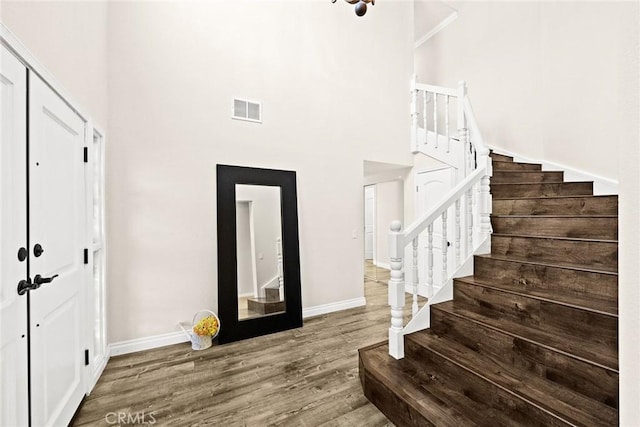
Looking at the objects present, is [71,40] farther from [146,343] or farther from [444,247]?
[444,247]

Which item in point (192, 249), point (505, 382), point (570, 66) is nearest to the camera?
point (505, 382)

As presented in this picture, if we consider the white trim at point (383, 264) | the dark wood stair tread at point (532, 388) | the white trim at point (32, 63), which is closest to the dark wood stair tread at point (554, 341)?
the dark wood stair tread at point (532, 388)

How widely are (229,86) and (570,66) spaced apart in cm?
402

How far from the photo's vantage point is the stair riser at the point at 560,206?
2494mm

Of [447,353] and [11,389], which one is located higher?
[11,389]

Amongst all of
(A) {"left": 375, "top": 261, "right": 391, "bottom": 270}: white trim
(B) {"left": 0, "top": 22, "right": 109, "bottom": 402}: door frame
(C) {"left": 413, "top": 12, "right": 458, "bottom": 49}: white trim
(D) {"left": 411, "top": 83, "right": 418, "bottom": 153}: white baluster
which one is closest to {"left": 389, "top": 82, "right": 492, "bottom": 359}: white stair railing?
(D) {"left": 411, "top": 83, "right": 418, "bottom": 153}: white baluster

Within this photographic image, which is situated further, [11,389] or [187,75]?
[187,75]

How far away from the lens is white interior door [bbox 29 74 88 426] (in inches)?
58.4

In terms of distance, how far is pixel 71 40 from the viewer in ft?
6.28

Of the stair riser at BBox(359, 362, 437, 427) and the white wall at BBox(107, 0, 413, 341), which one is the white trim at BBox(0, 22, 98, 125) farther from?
the stair riser at BBox(359, 362, 437, 427)

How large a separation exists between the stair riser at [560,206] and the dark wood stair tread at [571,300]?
1.09m

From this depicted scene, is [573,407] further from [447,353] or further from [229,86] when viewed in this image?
[229,86]

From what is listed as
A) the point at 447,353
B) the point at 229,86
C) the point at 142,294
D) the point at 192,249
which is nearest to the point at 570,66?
the point at 447,353

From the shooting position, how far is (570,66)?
3516mm
